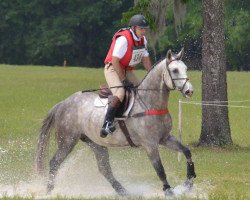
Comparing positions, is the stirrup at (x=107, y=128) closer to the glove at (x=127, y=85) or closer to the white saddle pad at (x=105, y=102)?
the white saddle pad at (x=105, y=102)

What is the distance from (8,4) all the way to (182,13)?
54637 mm

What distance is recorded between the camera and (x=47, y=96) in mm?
34281

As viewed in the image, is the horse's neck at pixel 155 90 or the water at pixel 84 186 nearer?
the horse's neck at pixel 155 90

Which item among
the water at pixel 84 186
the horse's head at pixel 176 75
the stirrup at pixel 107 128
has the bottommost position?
the water at pixel 84 186

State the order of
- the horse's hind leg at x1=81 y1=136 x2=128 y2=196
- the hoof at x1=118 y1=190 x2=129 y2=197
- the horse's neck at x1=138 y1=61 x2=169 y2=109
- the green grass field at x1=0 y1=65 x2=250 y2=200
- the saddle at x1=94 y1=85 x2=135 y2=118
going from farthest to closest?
1. the green grass field at x1=0 y1=65 x2=250 y2=200
2. the horse's hind leg at x1=81 y1=136 x2=128 y2=196
3. the hoof at x1=118 y1=190 x2=129 y2=197
4. the saddle at x1=94 y1=85 x2=135 y2=118
5. the horse's neck at x1=138 y1=61 x2=169 y2=109

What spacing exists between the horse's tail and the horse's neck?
204 centimetres

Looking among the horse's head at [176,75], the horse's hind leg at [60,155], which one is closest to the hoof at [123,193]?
the horse's hind leg at [60,155]

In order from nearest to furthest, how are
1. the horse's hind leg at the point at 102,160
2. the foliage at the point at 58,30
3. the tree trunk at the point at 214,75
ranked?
the horse's hind leg at the point at 102,160
the tree trunk at the point at 214,75
the foliage at the point at 58,30

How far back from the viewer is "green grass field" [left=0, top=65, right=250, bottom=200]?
14664 mm

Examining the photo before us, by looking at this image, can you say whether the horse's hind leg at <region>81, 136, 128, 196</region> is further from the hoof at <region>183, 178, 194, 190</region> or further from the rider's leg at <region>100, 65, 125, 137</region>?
the hoof at <region>183, 178, 194, 190</region>

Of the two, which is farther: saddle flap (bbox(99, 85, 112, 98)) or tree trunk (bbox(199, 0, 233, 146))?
tree trunk (bbox(199, 0, 233, 146))

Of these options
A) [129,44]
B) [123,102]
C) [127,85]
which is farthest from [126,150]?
[129,44]

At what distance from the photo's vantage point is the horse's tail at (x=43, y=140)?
13.9m

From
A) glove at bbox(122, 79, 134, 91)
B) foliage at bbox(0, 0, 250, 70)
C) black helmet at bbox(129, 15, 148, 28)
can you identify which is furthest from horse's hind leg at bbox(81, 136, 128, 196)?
foliage at bbox(0, 0, 250, 70)
